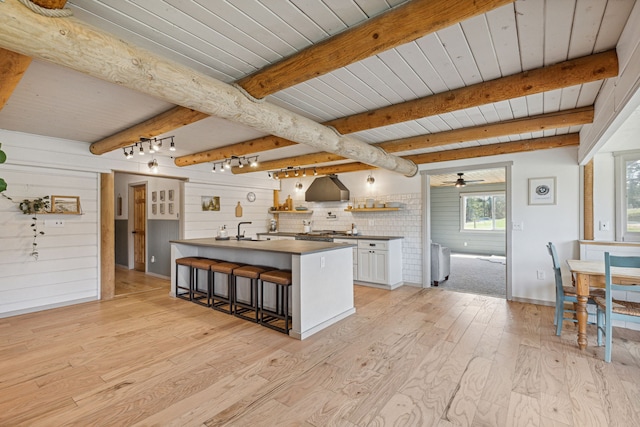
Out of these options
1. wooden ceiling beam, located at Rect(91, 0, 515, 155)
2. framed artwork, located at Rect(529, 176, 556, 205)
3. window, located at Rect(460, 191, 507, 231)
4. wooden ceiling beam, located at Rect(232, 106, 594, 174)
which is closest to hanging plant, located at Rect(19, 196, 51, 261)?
wooden ceiling beam, located at Rect(91, 0, 515, 155)

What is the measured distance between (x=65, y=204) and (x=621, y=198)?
297 inches

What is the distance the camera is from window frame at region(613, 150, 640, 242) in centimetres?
380

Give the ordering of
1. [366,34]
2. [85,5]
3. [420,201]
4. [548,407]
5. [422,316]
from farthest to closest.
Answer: [420,201]
[422,316]
[548,407]
[366,34]
[85,5]

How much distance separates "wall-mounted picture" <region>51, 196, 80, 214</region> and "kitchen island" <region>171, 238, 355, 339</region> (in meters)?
1.86

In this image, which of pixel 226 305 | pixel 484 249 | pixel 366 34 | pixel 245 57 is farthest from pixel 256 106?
pixel 484 249

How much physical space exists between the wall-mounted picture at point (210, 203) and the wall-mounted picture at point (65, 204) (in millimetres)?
2081

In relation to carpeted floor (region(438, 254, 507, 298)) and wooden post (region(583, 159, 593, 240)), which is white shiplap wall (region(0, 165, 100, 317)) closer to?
carpeted floor (region(438, 254, 507, 298))

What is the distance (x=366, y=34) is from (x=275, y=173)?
5486mm

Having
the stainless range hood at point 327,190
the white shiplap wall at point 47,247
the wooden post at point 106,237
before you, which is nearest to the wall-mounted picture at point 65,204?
the white shiplap wall at point 47,247

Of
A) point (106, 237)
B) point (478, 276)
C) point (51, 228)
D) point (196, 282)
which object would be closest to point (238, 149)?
point (196, 282)

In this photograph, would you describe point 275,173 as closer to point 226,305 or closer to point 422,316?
point 226,305

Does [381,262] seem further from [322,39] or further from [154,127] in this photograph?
[322,39]

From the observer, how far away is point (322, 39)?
1.92 metres

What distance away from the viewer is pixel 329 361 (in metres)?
2.69
